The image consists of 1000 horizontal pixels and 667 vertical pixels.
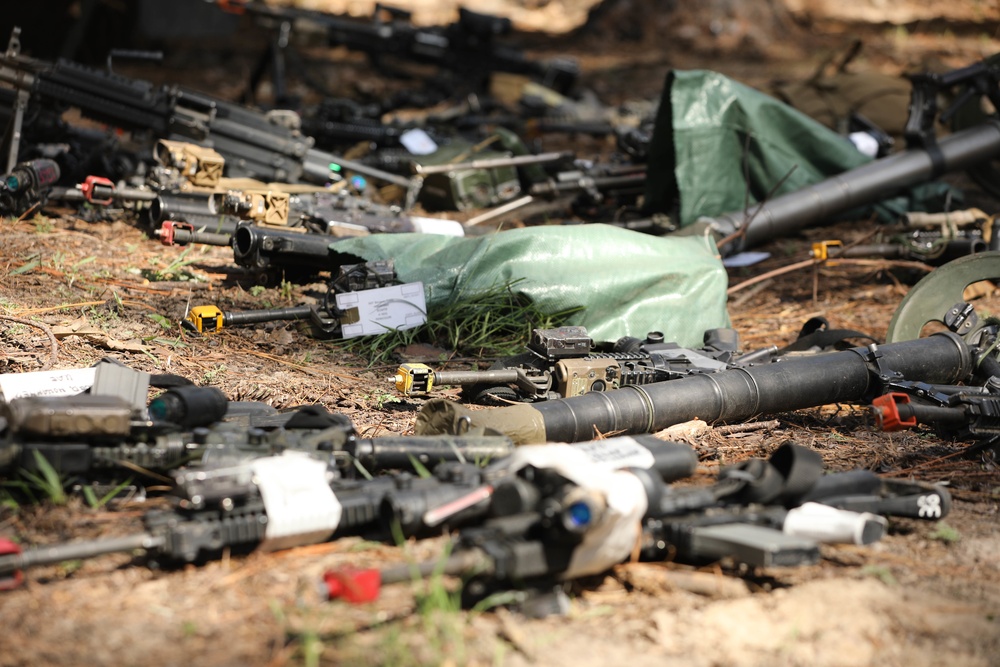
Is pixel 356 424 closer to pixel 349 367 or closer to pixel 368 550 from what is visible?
pixel 349 367

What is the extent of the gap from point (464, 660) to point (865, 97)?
8.34 meters

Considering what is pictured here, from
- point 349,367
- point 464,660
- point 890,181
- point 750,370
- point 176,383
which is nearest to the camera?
point 464,660

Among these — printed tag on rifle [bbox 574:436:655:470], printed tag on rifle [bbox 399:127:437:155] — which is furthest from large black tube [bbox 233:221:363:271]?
printed tag on rifle [bbox 399:127:437:155]

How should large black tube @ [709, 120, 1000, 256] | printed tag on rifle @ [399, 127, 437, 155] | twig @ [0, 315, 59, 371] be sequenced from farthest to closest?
printed tag on rifle @ [399, 127, 437, 155] < large black tube @ [709, 120, 1000, 256] < twig @ [0, 315, 59, 371]

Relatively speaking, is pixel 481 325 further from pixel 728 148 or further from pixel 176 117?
pixel 176 117

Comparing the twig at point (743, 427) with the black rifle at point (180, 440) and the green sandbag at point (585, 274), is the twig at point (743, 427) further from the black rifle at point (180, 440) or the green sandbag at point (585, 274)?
the black rifle at point (180, 440)

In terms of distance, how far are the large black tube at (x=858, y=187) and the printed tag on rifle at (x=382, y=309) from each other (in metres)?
2.60

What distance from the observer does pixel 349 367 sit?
488 centimetres

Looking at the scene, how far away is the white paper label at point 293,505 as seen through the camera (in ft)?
9.45

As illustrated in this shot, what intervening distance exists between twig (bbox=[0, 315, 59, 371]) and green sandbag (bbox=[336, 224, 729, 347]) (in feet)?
5.43

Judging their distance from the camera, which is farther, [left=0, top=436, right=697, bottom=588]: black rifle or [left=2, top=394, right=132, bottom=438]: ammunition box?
[left=2, top=394, right=132, bottom=438]: ammunition box

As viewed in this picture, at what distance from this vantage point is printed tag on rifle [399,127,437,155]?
893 cm

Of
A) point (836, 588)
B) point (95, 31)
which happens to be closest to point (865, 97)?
point (836, 588)

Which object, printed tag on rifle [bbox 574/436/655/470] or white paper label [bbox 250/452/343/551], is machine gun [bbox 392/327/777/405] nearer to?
printed tag on rifle [bbox 574/436/655/470]
